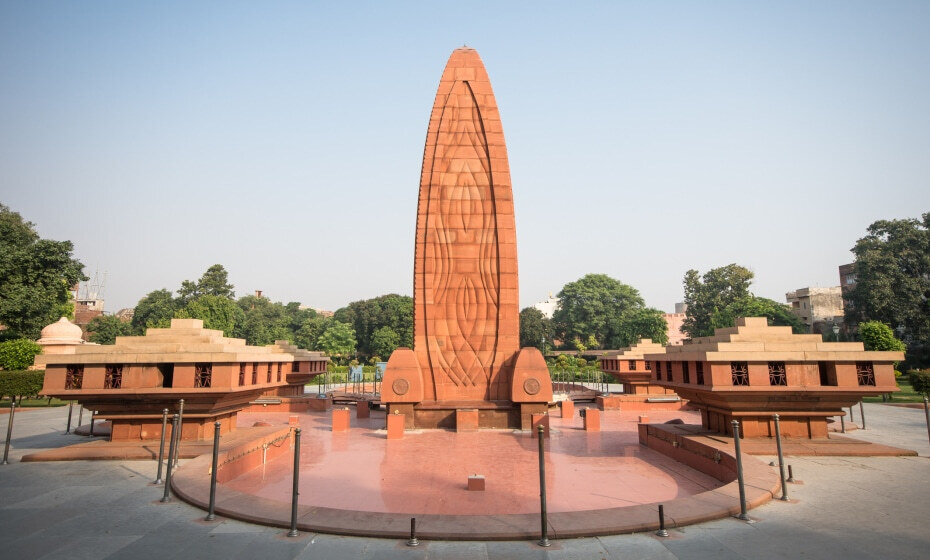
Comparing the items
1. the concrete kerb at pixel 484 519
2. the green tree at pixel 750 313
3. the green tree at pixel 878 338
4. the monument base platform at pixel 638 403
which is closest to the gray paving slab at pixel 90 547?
the concrete kerb at pixel 484 519

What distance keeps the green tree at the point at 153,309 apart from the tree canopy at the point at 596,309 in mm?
51017

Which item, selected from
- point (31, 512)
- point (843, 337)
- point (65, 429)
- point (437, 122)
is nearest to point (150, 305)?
point (65, 429)

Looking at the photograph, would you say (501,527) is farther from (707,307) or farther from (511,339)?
(707,307)

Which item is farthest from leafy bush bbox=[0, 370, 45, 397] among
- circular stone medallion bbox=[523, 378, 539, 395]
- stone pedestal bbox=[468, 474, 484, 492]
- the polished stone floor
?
stone pedestal bbox=[468, 474, 484, 492]

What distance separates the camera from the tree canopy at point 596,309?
6869cm

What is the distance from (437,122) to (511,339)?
27.6ft

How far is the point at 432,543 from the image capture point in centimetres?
594

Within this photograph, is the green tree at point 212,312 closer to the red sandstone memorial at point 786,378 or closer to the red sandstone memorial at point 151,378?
the red sandstone memorial at point 151,378

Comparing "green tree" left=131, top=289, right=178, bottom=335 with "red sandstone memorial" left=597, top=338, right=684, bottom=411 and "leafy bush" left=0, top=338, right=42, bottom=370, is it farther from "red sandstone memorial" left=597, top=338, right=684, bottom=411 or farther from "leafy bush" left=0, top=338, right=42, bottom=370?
"red sandstone memorial" left=597, top=338, right=684, bottom=411

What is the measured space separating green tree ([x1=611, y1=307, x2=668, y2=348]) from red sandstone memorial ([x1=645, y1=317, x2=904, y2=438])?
1808 inches

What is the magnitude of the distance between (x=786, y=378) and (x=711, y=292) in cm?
5176

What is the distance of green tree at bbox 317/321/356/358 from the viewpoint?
206ft

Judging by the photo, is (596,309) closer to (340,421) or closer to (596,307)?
(596,307)

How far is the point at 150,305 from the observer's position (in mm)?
63781
